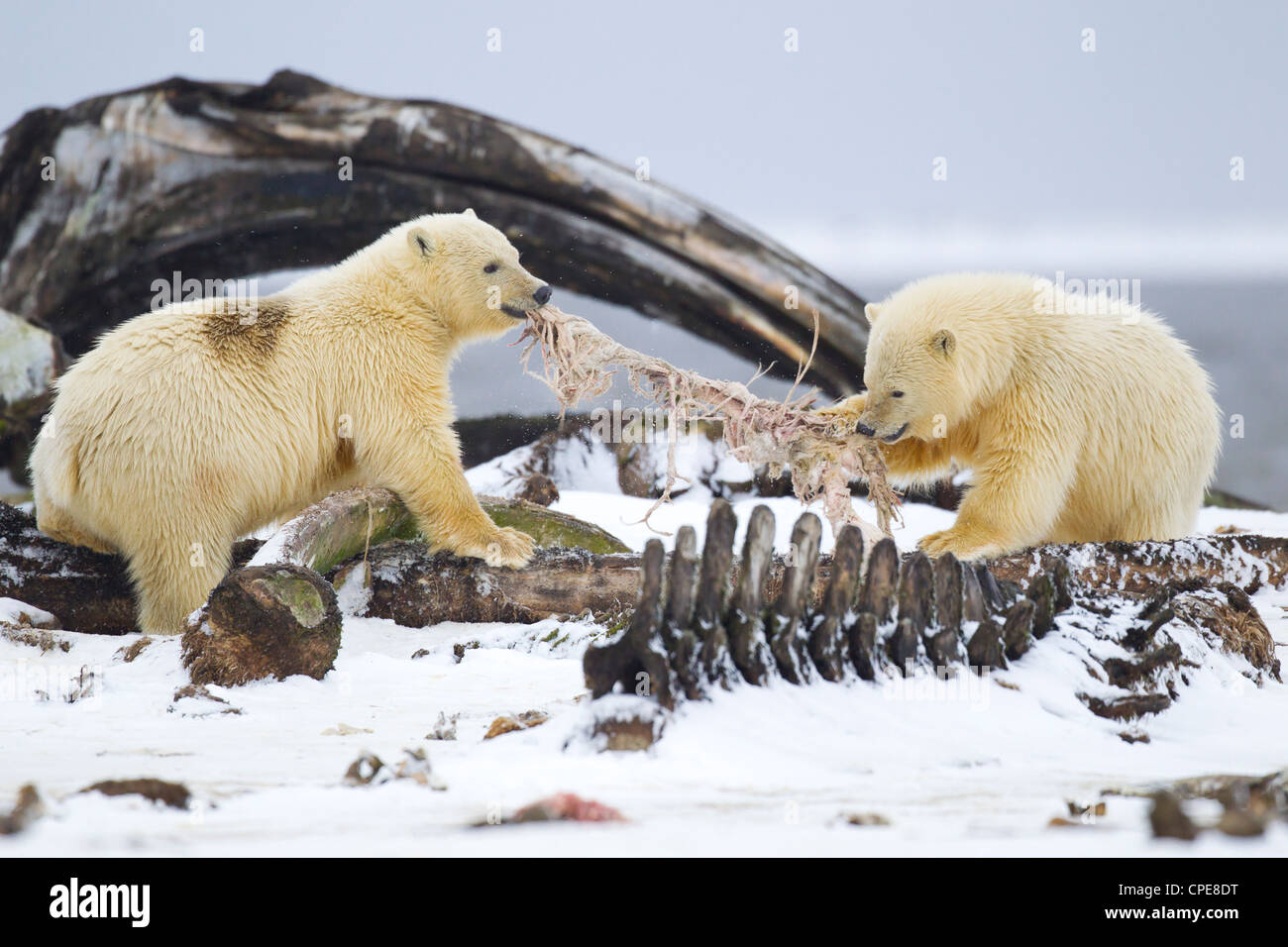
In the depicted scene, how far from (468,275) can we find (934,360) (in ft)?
6.45

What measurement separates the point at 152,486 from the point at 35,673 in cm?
89

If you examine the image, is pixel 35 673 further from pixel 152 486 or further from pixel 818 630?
pixel 818 630

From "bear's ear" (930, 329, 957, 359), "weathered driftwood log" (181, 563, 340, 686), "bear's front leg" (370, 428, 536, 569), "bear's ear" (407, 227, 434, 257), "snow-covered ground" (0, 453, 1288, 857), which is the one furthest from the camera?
"bear's ear" (407, 227, 434, 257)

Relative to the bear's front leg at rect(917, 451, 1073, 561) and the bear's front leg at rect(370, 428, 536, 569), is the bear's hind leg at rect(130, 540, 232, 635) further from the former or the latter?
the bear's front leg at rect(917, 451, 1073, 561)

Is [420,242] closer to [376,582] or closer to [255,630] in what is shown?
[376,582]

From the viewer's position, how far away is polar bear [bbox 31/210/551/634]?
4.00 meters

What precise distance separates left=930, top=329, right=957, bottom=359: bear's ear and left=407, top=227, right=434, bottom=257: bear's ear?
213cm

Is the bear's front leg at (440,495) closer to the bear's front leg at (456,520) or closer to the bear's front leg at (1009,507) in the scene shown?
the bear's front leg at (456,520)

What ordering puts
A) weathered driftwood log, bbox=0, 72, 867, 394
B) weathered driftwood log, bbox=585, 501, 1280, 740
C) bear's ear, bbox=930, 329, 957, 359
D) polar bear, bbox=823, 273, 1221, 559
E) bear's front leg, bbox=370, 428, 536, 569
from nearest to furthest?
weathered driftwood log, bbox=585, 501, 1280, 740, bear's ear, bbox=930, 329, 957, 359, polar bear, bbox=823, 273, 1221, 559, bear's front leg, bbox=370, 428, 536, 569, weathered driftwood log, bbox=0, 72, 867, 394

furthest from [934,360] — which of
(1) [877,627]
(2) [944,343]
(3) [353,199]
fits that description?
(3) [353,199]

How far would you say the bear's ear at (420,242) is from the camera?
14.7ft

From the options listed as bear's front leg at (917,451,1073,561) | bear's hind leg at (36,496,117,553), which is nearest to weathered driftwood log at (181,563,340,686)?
bear's hind leg at (36,496,117,553)

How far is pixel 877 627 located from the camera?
8.57 ft
